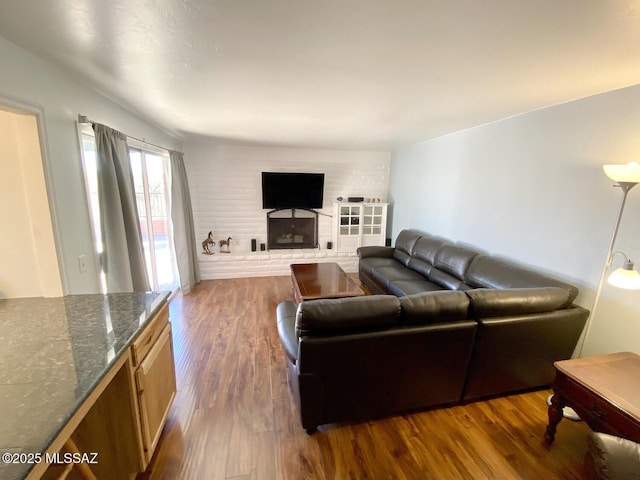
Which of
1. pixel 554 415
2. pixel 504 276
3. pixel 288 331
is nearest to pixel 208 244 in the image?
pixel 288 331

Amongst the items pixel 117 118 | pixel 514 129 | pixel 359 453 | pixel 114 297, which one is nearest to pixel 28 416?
pixel 114 297

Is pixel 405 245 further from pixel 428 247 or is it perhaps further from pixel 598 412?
pixel 598 412

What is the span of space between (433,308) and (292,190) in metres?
3.74

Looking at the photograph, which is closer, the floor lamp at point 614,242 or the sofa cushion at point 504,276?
the floor lamp at point 614,242

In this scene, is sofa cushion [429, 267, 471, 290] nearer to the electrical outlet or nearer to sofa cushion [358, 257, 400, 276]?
sofa cushion [358, 257, 400, 276]

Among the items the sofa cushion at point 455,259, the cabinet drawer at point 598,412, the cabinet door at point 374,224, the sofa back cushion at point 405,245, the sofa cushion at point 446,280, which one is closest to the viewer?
the cabinet drawer at point 598,412

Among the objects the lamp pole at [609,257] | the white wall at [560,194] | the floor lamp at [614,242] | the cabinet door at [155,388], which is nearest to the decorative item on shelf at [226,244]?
the cabinet door at [155,388]

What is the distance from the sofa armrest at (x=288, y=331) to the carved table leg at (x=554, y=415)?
160cm

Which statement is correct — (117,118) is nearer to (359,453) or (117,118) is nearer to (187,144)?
(187,144)

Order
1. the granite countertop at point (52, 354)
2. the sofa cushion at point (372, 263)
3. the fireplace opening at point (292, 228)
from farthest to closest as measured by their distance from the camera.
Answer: the fireplace opening at point (292, 228) → the sofa cushion at point (372, 263) → the granite countertop at point (52, 354)

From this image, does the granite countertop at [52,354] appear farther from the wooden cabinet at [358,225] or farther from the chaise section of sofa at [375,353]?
the wooden cabinet at [358,225]

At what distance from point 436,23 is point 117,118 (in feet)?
8.74

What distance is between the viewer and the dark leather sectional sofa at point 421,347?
1653mm

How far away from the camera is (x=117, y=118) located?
2484 millimetres
